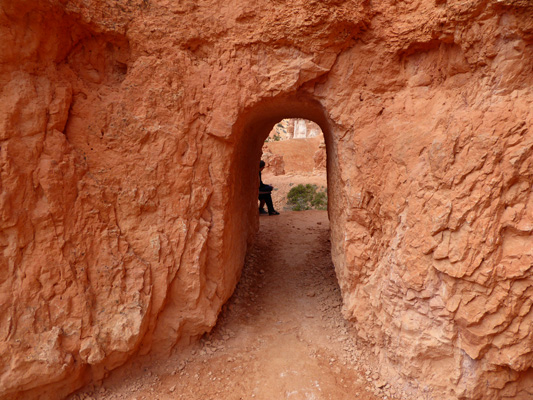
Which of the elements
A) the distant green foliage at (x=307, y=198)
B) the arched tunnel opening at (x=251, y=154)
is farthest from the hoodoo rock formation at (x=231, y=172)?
the distant green foliage at (x=307, y=198)

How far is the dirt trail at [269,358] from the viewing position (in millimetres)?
2914

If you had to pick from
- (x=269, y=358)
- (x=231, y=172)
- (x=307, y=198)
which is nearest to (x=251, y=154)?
(x=231, y=172)

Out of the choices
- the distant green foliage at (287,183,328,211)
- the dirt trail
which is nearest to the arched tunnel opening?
the dirt trail

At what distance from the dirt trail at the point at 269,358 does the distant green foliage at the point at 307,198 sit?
202 inches

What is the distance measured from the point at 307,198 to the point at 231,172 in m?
7.38

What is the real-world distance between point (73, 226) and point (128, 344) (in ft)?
3.97

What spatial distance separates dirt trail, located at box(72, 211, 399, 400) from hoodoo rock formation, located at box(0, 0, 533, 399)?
0.87 feet

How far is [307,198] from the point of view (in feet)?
34.9

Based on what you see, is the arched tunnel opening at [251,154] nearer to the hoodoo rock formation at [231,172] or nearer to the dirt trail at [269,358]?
the hoodoo rock formation at [231,172]

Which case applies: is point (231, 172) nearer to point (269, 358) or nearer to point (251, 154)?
point (251, 154)

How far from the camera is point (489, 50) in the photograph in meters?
2.44

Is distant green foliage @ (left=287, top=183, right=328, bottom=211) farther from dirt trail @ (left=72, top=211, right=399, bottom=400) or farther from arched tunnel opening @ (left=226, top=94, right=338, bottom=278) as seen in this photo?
dirt trail @ (left=72, top=211, right=399, bottom=400)

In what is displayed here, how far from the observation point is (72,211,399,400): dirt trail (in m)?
2.91

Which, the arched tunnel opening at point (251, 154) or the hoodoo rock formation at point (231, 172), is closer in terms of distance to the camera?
the hoodoo rock formation at point (231, 172)
